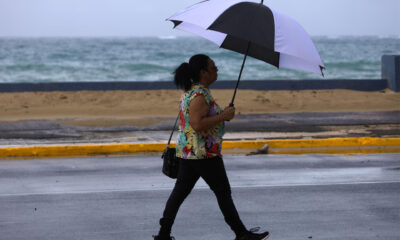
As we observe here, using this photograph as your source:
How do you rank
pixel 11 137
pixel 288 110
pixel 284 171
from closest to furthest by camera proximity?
pixel 284 171 → pixel 11 137 → pixel 288 110

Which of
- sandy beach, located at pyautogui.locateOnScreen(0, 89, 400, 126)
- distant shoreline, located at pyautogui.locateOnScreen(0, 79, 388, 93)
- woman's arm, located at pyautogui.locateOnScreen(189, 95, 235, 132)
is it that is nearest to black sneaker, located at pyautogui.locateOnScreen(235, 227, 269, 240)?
woman's arm, located at pyautogui.locateOnScreen(189, 95, 235, 132)

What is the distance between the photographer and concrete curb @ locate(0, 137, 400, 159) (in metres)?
9.77

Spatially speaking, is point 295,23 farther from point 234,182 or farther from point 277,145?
point 277,145

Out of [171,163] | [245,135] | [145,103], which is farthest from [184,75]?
[145,103]

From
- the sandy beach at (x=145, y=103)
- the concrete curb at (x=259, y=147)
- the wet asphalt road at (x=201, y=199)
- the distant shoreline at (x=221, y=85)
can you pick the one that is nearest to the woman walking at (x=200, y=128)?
the wet asphalt road at (x=201, y=199)

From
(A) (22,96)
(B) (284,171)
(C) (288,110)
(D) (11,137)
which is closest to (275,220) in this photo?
(B) (284,171)

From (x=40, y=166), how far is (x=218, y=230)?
4.02 meters

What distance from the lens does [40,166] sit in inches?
352

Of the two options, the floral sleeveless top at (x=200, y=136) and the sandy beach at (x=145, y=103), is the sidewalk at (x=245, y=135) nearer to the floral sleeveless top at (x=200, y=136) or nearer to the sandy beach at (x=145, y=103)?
the sandy beach at (x=145, y=103)

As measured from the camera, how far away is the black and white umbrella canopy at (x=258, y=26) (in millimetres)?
4578

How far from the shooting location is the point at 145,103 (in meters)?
17.0

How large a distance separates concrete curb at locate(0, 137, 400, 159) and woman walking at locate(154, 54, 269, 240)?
17.1 feet

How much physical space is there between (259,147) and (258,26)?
5702 millimetres

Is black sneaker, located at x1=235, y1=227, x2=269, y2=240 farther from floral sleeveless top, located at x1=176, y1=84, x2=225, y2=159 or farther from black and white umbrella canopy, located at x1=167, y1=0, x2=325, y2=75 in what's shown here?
black and white umbrella canopy, located at x1=167, y1=0, x2=325, y2=75
